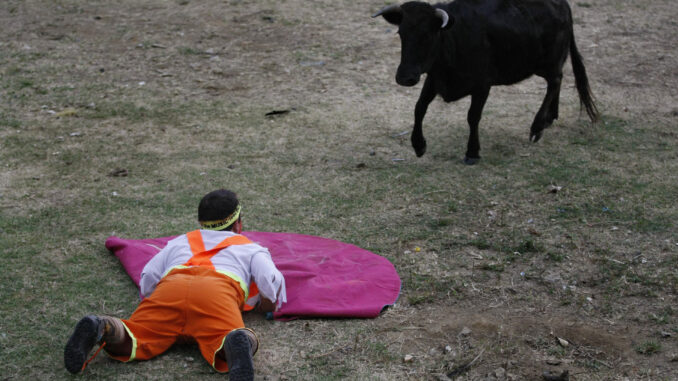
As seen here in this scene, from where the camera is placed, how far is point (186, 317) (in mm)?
3623

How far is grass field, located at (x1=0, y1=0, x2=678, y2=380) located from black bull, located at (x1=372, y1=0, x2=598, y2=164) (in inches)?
21.8

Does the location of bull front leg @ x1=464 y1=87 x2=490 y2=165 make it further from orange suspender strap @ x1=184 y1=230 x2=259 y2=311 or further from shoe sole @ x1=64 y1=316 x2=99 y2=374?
shoe sole @ x1=64 y1=316 x2=99 y2=374

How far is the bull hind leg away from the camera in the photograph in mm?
6895

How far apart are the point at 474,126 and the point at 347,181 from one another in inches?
55.3

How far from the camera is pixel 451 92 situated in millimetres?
6535

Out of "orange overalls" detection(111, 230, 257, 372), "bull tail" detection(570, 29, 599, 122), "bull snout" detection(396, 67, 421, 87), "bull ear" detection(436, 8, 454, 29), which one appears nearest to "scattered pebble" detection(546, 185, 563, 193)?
"bull snout" detection(396, 67, 421, 87)

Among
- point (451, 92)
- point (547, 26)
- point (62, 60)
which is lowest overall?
point (62, 60)

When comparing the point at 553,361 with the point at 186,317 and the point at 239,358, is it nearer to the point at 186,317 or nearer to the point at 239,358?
the point at 239,358

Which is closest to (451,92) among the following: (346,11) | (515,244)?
(515,244)

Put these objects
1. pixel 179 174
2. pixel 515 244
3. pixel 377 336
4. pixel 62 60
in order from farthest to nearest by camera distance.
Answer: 1. pixel 62 60
2. pixel 179 174
3. pixel 515 244
4. pixel 377 336

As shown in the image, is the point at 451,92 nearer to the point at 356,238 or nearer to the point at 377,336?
the point at 356,238

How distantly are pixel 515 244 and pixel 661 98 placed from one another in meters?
4.34

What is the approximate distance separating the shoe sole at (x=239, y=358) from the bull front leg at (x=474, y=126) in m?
3.82

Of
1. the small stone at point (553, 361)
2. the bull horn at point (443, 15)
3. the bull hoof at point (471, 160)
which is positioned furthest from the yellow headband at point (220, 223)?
the bull hoof at point (471, 160)
